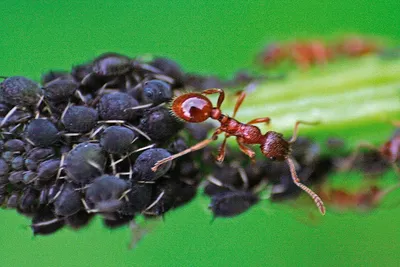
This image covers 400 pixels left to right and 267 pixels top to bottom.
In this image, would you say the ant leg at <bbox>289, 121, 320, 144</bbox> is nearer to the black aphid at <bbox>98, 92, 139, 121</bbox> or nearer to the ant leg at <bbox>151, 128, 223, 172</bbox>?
the ant leg at <bbox>151, 128, 223, 172</bbox>

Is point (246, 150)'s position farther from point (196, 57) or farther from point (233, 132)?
point (196, 57)

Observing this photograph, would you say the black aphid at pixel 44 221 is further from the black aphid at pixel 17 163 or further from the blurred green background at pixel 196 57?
the blurred green background at pixel 196 57

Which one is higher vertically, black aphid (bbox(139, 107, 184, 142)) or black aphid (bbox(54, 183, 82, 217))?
black aphid (bbox(139, 107, 184, 142))

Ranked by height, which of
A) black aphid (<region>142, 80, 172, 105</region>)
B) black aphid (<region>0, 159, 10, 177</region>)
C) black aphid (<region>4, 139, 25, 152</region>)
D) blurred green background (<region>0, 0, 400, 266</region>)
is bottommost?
blurred green background (<region>0, 0, 400, 266</region>)

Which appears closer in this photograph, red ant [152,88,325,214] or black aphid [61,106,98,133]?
black aphid [61,106,98,133]


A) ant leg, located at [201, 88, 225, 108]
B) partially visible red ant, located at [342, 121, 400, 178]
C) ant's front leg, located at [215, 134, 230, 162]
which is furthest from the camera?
partially visible red ant, located at [342, 121, 400, 178]

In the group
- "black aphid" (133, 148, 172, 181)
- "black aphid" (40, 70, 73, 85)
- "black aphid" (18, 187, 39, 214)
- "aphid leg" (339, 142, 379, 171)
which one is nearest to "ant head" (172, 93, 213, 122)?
"black aphid" (133, 148, 172, 181)

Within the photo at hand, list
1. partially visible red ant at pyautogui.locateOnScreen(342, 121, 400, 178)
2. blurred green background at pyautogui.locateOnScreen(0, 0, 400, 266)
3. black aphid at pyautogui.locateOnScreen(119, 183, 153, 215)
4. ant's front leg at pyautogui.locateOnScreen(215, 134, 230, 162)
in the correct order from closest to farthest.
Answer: black aphid at pyautogui.locateOnScreen(119, 183, 153, 215) → ant's front leg at pyautogui.locateOnScreen(215, 134, 230, 162) → partially visible red ant at pyautogui.locateOnScreen(342, 121, 400, 178) → blurred green background at pyautogui.locateOnScreen(0, 0, 400, 266)

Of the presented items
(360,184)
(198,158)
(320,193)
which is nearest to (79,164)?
(198,158)
